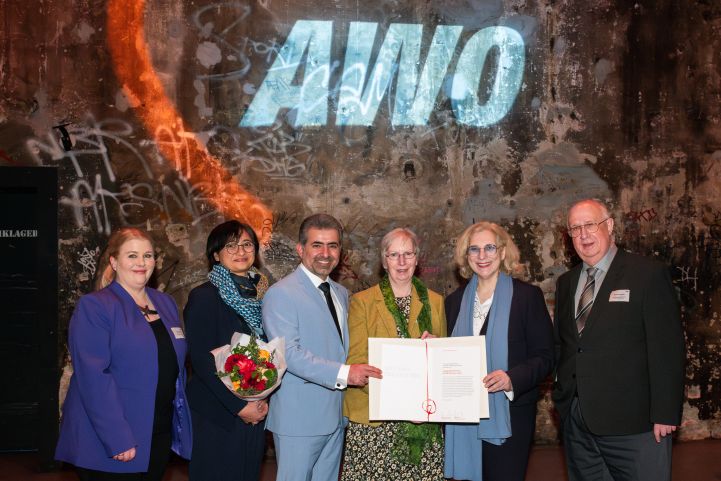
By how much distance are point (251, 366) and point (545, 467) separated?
3665 millimetres

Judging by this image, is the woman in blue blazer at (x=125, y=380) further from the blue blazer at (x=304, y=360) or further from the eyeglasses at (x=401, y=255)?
the eyeglasses at (x=401, y=255)

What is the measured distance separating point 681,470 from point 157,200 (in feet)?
16.8

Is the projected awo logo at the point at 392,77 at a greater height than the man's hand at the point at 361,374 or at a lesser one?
greater

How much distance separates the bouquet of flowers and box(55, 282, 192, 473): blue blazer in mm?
367

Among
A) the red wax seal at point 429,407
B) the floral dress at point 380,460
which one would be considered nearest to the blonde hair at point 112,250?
the floral dress at point 380,460

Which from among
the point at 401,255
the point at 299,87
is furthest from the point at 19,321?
the point at 401,255

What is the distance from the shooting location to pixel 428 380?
3.65 metres

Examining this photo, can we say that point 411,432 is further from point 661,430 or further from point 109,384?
point 109,384

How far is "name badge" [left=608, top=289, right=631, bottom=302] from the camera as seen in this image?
371cm

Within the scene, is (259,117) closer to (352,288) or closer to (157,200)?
(157,200)

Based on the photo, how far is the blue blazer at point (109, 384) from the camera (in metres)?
3.33

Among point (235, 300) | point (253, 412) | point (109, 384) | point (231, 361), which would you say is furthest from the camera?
point (235, 300)

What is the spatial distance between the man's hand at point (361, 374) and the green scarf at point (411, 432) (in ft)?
0.89

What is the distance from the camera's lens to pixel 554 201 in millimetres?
6723
